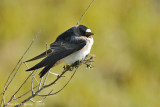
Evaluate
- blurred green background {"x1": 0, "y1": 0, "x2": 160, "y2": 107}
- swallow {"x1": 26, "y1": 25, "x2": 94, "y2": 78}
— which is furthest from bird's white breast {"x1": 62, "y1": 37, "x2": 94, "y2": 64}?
blurred green background {"x1": 0, "y1": 0, "x2": 160, "y2": 107}

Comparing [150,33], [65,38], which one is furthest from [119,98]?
[65,38]

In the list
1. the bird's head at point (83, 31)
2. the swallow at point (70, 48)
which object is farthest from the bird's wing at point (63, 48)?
the bird's head at point (83, 31)

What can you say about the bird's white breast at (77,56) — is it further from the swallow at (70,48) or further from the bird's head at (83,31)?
the bird's head at (83,31)

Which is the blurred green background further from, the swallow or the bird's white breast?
the bird's white breast

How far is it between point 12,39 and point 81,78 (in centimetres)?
160

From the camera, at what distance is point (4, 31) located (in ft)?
28.5

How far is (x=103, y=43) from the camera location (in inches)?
368

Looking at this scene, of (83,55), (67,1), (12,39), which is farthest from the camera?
(67,1)

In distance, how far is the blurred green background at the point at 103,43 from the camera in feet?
27.0

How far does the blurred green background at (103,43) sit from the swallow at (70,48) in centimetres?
305

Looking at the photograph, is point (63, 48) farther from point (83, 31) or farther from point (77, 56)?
point (83, 31)

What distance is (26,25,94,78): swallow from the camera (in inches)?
175

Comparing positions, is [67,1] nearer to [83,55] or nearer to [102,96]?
[102,96]

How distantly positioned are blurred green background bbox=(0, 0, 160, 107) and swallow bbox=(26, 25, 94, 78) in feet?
10.0
